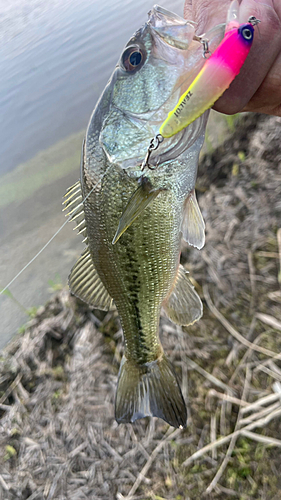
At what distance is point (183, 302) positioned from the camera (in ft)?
5.19

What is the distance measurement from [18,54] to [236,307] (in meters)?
5.85

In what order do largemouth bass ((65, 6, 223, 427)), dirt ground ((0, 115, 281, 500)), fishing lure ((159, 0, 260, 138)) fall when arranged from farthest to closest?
1. dirt ground ((0, 115, 281, 500))
2. largemouth bass ((65, 6, 223, 427))
3. fishing lure ((159, 0, 260, 138))

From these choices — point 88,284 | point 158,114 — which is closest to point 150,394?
point 88,284

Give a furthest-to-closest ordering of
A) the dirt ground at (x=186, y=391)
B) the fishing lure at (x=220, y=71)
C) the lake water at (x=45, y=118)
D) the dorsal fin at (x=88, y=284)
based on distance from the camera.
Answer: the lake water at (x=45, y=118), the dirt ground at (x=186, y=391), the dorsal fin at (x=88, y=284), the fishing lure at (x=220, y=71)

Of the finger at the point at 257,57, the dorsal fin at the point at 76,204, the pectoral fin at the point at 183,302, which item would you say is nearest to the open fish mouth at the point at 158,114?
the finger at the point at 257,57

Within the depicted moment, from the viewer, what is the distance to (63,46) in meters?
5.32

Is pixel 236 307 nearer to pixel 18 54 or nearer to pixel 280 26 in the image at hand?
pixel 280 26

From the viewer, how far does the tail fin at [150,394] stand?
1.54 meters

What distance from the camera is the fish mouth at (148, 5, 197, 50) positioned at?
102 centimetres

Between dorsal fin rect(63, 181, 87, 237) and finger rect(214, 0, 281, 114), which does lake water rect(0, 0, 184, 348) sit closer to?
dorsal fin rect(63, 181, 87, 237)

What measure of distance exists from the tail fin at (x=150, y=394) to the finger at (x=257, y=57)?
1286 mm

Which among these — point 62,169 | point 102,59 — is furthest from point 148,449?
point 102,59

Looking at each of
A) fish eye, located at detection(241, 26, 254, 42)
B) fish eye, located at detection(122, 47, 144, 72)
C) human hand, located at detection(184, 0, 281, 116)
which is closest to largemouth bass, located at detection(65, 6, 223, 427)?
fish eye, located at detection(122, 47, 144, 72)

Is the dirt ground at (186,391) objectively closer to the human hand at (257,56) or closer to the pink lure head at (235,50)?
the human hand at (257,56)
